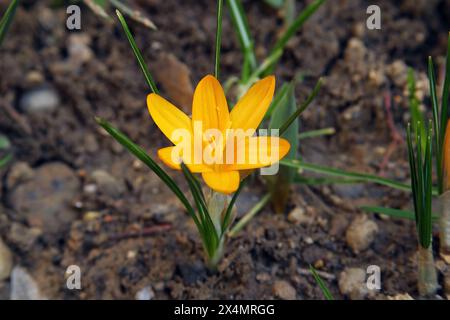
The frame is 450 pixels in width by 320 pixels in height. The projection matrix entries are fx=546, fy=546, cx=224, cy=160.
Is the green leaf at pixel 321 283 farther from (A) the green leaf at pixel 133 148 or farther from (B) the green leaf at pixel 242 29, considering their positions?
(B) the green leaf at pixel 242 29

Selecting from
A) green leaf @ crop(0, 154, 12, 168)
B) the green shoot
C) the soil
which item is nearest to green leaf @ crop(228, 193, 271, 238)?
the soil

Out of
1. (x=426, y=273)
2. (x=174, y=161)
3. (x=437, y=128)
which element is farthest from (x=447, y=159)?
(x=174, y=161)

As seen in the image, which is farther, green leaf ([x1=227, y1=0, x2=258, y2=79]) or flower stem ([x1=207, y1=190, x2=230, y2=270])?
green leaf ([x1=227, y1=0, x2=258, y2=79])

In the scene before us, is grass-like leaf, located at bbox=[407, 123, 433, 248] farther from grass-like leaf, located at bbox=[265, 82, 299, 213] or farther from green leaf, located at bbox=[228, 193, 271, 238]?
green leaf, located at bbox=[228, 193, 271, 238]

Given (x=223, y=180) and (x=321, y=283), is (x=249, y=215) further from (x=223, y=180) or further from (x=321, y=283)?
(x=223, y=180)

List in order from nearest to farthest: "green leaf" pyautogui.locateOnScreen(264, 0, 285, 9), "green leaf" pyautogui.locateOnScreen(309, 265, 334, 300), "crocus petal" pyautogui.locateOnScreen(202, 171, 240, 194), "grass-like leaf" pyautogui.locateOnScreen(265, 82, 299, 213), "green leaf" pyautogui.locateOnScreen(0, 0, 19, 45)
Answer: "crocus petal" pyautogui.locateOnScreen(202, 171, 240, 194) < "green leaf" pyautogui.locateOnScreen(309, 265, 334, 300) < "green leaf" pyautogui.locateOnScreen(0, 0, 19, 45) < "grass-like leaf" pyautogui.locateOnScreen(265, 82, 299, 213) < "green leaf" pyautogui.locateOnScreen(264, 0, 285, 9)

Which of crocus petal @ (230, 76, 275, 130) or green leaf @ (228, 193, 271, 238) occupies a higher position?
crocus petal @ (230, 76, 275, 130)
